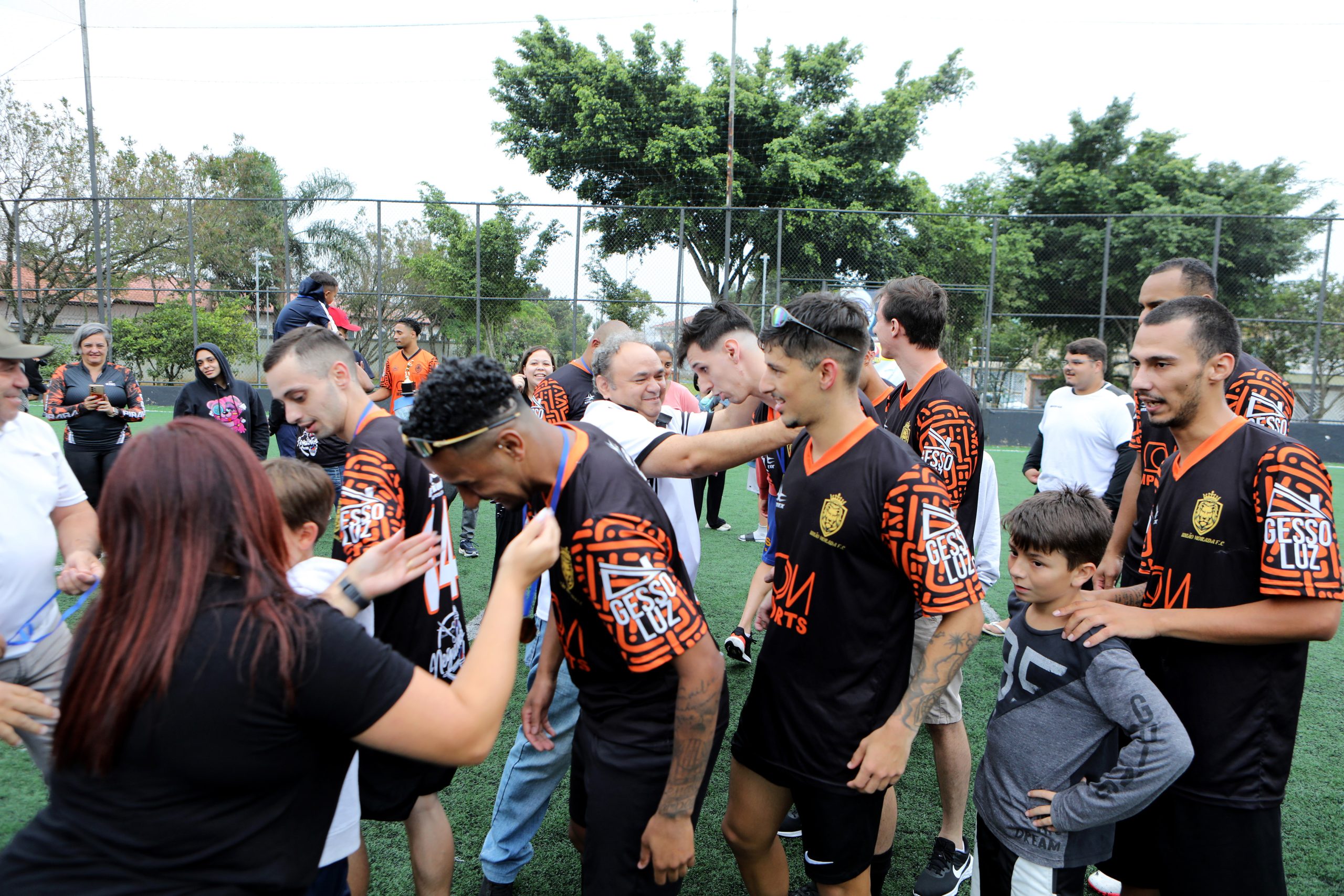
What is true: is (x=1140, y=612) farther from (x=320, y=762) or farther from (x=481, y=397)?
Result: (x=320, y=762)

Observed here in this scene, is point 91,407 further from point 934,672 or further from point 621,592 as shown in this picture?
point 934,672

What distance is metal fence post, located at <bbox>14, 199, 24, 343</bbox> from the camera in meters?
21.4

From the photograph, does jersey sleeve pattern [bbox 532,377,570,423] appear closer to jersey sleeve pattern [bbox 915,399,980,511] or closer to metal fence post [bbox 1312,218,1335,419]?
jersey sleeve pattern [bbox 915,399,980,511]

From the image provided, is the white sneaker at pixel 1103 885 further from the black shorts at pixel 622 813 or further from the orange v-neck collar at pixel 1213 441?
the black shorts at pixel 622 813

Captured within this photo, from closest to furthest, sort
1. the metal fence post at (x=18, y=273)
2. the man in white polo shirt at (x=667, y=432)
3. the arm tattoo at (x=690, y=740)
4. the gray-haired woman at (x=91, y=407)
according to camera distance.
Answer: the arm tattoo at (x=690, y=740) → the man in white polo shirt at (x=667, y=432) → the gray-haired woman at (x=91, y=407) → the metal fence post at (x=18, y=273)

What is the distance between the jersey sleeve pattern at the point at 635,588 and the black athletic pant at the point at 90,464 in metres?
6.73

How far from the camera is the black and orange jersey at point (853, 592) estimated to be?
83.0 inches

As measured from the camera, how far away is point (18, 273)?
22.8 m

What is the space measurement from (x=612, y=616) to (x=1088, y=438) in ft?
18.1

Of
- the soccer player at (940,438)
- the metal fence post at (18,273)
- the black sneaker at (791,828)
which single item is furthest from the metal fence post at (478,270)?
the black sneaker at (791,828)

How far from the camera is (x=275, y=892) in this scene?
147cm

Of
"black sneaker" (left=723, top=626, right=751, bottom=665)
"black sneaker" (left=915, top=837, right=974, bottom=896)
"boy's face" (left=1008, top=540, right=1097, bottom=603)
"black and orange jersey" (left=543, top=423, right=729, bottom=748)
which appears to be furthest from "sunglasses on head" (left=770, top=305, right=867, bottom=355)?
"black sneaker" (left=723, top=626, right=751, bottom=665)

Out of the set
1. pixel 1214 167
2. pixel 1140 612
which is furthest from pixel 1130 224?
pixel 1140 612

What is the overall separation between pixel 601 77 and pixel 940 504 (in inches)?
1069
